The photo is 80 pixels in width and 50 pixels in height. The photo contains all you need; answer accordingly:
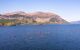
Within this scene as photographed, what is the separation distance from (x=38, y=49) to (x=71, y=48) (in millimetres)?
5726

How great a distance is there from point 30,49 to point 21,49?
1.48 metres

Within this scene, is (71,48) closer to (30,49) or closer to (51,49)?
(51,49)

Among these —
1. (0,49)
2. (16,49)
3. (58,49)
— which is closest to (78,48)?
(58,49)

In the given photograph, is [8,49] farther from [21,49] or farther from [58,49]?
[58,49]

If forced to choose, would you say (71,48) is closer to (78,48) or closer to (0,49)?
(78,48)

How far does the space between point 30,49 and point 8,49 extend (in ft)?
11.8

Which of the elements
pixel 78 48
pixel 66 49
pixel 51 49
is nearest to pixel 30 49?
pixel 51 49

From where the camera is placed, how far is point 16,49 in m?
30.6

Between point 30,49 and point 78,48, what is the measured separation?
26.8 feet

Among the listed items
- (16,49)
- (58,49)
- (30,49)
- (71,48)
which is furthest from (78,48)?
(16,49)

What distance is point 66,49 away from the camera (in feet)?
101

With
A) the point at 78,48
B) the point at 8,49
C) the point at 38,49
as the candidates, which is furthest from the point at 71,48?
the point at 8,49

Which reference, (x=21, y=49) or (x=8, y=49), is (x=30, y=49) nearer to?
(x=21, y=49)

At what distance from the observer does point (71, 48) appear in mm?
32031
